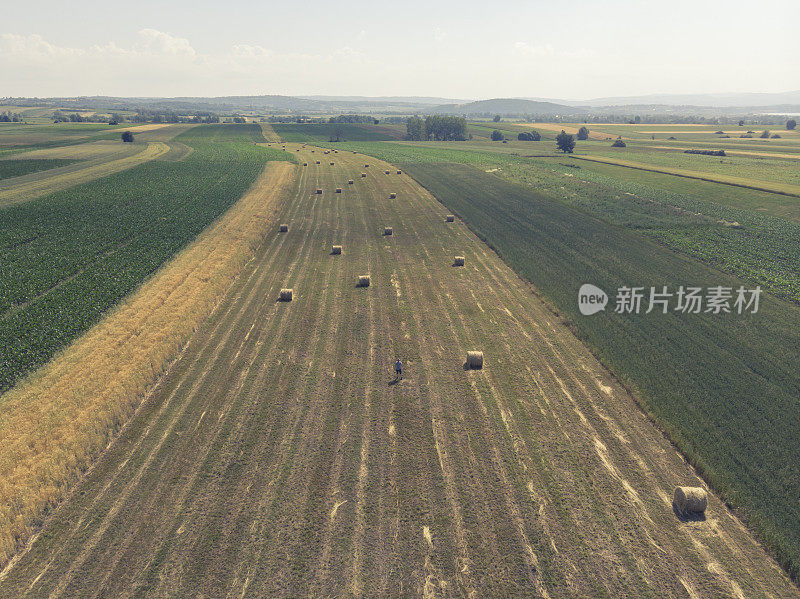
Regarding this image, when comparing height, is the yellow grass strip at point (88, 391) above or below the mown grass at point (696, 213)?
below

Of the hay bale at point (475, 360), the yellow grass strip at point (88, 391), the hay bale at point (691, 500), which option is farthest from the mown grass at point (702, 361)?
the yellow grass strip at point (88, 391)

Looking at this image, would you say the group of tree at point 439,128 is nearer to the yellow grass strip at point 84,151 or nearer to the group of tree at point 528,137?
the group of tree at point 528,137

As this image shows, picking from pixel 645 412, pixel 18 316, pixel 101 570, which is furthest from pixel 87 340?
pixel 645 412

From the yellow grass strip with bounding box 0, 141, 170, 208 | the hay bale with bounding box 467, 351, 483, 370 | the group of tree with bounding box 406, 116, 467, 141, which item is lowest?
the hay bale with bounding box 467, 351, 483, 370

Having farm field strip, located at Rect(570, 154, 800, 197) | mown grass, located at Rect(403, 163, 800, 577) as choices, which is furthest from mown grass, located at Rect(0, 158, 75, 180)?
farm field strip, located at Rect(570, 154, 800, 197)

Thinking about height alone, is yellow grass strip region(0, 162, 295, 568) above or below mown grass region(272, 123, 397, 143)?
below

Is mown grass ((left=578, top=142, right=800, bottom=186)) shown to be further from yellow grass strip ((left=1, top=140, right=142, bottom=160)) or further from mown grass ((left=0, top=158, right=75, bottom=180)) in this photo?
mown grass ((left=0, top=158, right=75, bottom=180))
